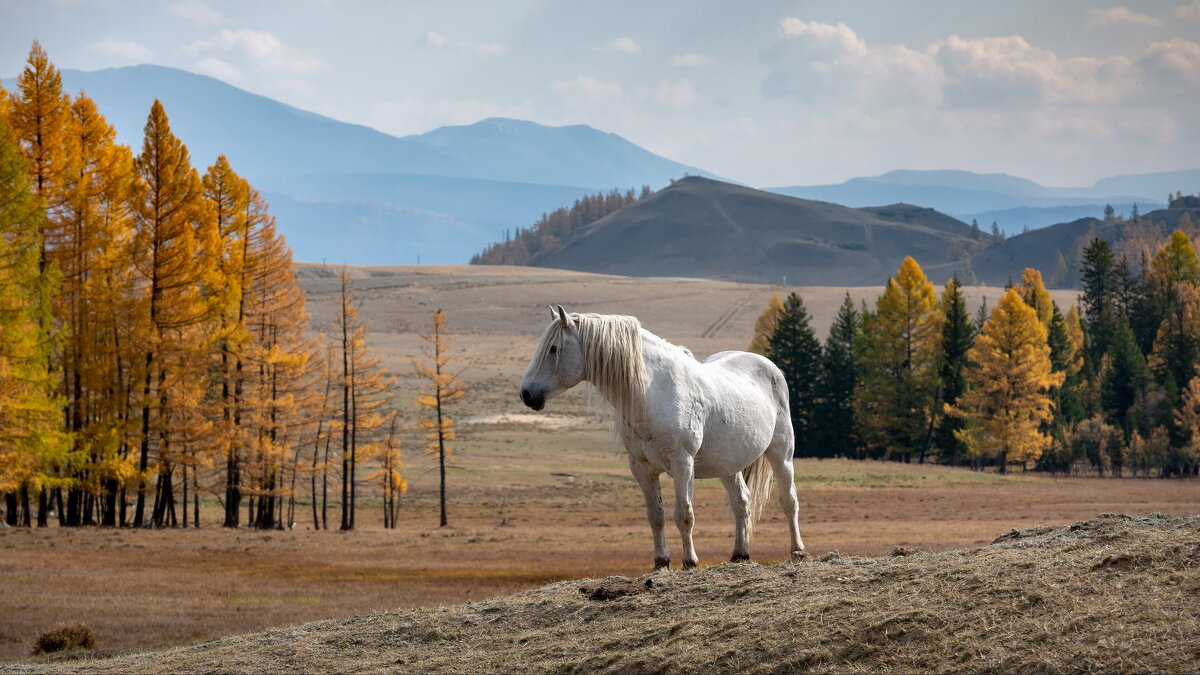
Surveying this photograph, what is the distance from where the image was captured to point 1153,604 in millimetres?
6000

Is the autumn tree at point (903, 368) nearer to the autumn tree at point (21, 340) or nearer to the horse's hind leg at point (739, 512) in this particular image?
the autumn tree at point (21, 340)

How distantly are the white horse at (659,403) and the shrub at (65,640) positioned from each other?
8.44m

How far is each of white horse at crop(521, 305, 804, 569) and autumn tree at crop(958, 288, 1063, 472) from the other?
5556cm

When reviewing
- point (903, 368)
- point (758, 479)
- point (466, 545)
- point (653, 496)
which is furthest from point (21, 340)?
point (903, 368)

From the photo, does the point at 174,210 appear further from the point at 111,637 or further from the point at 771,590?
the point at 771,590

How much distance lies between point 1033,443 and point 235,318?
152 feet

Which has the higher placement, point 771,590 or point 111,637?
point 771,590

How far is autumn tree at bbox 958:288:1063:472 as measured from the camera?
60.6 meters

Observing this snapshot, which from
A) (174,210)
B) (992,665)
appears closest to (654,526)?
(992,665)

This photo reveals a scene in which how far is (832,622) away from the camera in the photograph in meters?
6.67

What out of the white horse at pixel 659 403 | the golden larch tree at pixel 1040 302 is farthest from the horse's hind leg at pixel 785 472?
the golden larch tree at pixel 1040 302

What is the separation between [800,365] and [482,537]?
135ft

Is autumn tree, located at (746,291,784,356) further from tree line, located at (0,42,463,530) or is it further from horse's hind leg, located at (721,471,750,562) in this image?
horse's hind leg, located at (721,471,750,562)

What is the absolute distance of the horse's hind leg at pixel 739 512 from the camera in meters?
9.74
